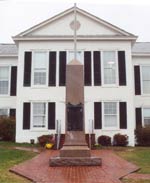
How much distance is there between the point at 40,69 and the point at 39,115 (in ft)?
9.90

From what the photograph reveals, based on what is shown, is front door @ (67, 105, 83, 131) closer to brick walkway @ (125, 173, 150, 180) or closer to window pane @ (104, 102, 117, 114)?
brick walkway @ (125, 173, 150, 180)

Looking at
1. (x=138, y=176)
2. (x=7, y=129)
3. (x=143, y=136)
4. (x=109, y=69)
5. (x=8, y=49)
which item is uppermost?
(x=8, y=49)

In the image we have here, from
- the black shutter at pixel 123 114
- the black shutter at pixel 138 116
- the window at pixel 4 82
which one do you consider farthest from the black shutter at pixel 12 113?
the black shutter at pixel 138 116

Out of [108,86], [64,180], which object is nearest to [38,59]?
[108,86]

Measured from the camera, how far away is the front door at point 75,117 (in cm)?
1369

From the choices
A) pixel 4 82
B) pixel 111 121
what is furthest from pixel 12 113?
pixel 111 121

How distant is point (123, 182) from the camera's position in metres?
9.50

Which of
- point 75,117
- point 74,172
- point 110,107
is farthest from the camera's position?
point 110,107

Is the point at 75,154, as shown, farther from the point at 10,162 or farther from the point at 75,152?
the point at 10,162

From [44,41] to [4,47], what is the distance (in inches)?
252

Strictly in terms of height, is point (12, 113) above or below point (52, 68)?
below

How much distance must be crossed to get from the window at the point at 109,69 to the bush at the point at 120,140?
139 inches

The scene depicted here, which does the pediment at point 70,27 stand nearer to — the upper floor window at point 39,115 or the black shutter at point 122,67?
the black shutter at point 122,67

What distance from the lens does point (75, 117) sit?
1371 cm
